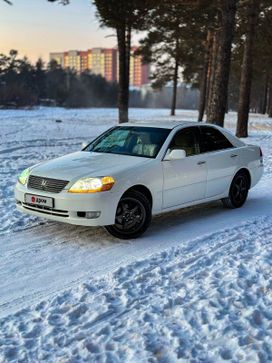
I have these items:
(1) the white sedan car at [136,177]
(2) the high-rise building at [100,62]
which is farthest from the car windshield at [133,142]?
(2) the high-rise building at [100,62]

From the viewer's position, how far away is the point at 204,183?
759 cm

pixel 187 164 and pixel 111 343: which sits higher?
pixel 187 164

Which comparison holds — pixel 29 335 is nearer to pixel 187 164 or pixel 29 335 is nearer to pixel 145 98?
pixel 187 164

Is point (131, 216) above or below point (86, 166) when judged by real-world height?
below

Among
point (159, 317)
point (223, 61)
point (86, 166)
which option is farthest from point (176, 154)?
point (223, 61)

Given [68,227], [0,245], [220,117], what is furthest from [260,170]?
[220,117]

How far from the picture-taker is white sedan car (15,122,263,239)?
6125 millimetres

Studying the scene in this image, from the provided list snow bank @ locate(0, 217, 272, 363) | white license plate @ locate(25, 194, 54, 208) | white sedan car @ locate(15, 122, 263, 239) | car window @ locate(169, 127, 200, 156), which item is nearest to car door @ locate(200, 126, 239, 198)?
white sedan car @ locate(15, 122, 263, 239)

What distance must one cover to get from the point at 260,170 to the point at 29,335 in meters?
6.23

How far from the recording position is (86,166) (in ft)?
21.5

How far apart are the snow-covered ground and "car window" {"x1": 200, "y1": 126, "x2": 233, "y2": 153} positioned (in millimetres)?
1183

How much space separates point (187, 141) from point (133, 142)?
34.0 inches

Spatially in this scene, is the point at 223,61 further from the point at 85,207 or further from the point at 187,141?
the point at 85,207

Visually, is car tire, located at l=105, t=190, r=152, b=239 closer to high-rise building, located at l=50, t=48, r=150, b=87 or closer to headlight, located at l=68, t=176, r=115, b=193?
headlight, located at l=68, t=176, r=115, b=193
